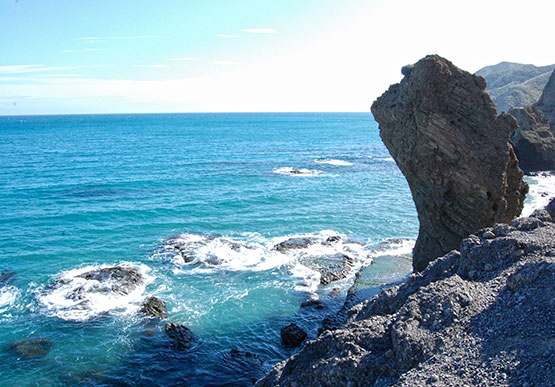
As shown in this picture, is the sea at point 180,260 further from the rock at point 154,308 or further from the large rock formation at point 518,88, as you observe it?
the large rock formation at point 518,88

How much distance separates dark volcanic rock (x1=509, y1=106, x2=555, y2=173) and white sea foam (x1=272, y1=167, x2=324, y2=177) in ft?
95.8

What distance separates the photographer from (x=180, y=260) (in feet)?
109

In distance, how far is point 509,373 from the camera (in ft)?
34.3

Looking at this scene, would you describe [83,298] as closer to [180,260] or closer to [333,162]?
[180,260]

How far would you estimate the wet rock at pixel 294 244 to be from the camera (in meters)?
35.1

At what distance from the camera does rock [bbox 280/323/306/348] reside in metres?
22.1

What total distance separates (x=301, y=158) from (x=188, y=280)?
59.2 metres

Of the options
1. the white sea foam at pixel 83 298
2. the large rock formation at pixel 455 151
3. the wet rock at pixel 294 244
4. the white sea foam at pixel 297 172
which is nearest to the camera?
the large rock formation at pixel 455 151

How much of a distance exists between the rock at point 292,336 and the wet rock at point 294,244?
12.3 meters

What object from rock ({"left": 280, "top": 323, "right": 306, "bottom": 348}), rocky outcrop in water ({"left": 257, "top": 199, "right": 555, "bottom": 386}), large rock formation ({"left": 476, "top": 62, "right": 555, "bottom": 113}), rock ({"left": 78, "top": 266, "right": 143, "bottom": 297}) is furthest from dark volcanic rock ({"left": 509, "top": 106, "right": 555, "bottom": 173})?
rock ({"left": 78, "top": 266, "right": 143, "bottom": 297})

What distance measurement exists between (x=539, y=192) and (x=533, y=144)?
14936 millimetres

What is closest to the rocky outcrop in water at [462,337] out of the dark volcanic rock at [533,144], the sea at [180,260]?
the sea at [180,260]

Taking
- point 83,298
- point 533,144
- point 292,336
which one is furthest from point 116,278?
point 533,144

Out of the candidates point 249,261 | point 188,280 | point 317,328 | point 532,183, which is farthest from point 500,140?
point 532,183
